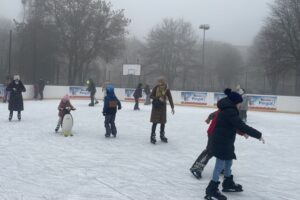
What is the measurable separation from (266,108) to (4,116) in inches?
633

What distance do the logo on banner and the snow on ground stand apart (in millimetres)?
15469

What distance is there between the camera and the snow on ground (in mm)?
5949

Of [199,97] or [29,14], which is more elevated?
[29,14]

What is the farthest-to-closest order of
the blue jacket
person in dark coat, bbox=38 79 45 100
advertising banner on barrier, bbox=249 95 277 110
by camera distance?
person in dark coat, bbox=38 79 45 100, advertising banner on barrier, bbox=249 95 277 110, the blue jacket

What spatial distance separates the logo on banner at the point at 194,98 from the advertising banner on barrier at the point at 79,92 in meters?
6.85

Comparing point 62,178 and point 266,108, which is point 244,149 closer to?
point 62,178

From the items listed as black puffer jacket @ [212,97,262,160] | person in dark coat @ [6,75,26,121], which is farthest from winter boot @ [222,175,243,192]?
person in dark coat @ [6,75,26,121]

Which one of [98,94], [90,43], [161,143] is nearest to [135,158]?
[161,143]

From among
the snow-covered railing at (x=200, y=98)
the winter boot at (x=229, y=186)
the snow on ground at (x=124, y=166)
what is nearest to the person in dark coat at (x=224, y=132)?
the snow on ground at (x=124, y=166)

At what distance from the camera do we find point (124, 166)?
7.70 metres

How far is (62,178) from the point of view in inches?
258

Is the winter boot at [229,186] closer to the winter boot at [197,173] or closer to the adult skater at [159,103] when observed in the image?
the winter boot at [197,173]

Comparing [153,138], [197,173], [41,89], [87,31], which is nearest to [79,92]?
[41,89]

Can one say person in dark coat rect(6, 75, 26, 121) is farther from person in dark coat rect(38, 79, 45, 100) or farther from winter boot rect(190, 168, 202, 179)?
person in dark coat rect(38, 79, 45, 100)
